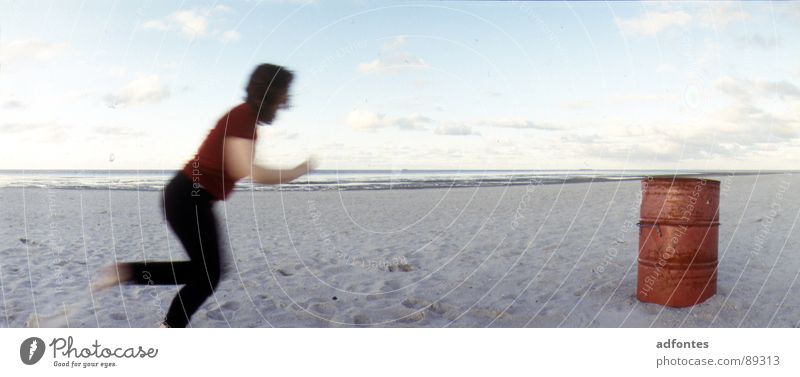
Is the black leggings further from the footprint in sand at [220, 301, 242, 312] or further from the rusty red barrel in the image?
the rusty red barrel

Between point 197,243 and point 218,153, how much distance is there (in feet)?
2.13

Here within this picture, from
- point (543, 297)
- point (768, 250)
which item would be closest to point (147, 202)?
point (543, 297)

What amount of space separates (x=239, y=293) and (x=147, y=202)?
35.6 feet

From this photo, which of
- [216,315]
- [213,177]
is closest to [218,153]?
[213,177]

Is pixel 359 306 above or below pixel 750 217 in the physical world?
below

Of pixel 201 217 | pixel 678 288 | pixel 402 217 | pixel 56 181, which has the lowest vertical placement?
pixel 56 181

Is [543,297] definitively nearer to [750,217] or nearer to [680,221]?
[680,221]

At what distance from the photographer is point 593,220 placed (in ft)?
35.9

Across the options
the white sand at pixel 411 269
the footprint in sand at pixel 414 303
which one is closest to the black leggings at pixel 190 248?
the white sand at pixel 411 269

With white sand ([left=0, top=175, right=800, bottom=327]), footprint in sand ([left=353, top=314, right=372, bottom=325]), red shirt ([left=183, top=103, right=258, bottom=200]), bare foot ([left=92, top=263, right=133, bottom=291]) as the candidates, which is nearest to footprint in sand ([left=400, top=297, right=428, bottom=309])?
white sand ([left=0, top=175, right=800, bottom=327])

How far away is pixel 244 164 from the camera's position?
4.27 meters

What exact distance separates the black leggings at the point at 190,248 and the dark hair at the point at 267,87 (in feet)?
2.24

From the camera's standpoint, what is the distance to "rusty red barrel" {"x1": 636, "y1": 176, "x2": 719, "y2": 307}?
208 inches

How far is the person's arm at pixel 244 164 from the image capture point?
4199 millimetres
